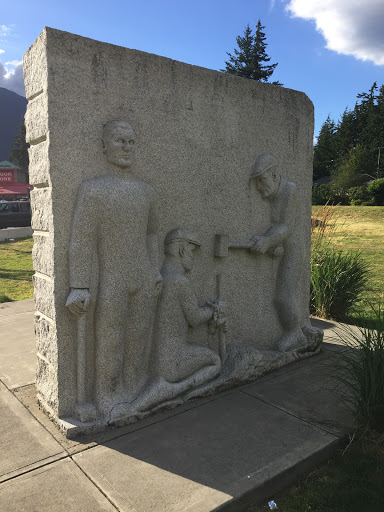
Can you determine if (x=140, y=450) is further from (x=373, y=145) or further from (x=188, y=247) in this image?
(x=373, y=145)

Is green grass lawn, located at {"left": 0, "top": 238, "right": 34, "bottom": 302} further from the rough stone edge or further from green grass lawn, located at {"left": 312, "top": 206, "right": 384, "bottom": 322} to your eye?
green grass lawn, located at {"left": 312, "top": 206, "right": 384, "bottom": 322}

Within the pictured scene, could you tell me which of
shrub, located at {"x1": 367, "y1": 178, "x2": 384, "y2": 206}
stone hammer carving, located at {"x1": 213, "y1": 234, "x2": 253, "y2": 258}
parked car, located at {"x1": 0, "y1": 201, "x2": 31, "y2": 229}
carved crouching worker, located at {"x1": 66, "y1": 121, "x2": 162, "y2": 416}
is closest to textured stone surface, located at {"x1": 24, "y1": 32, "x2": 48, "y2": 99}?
carved crouching worker, located at {"x1": 66, "y1": 121, "x2": 162, "y2": 416}

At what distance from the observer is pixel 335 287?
6355mm

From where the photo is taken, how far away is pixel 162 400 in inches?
134

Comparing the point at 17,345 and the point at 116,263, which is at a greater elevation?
the point at 116,263

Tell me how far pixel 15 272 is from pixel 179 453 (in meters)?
8.97

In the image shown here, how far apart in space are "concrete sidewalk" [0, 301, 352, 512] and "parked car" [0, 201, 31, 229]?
1945 centimetres

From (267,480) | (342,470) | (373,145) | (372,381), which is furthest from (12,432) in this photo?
(373,145)

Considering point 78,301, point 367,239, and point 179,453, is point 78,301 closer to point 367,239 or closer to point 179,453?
point 179,453

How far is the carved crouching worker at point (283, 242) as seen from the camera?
4117 millimetres

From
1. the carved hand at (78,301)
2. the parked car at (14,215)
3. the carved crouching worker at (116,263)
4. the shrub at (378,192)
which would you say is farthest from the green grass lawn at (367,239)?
the parked car at (14,215)

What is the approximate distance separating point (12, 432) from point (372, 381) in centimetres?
278

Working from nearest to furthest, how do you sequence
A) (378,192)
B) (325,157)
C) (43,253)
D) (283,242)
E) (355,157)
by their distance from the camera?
(43,253) → (283,242) → (378,192) → (355,157) → (325,157)

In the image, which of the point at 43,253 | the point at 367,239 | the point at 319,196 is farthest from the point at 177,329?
the point at 319,196
